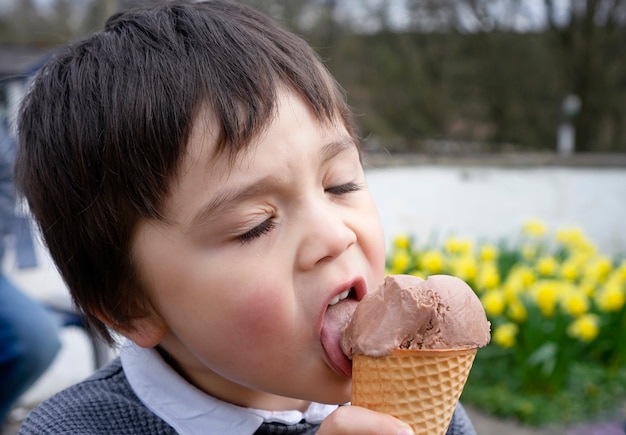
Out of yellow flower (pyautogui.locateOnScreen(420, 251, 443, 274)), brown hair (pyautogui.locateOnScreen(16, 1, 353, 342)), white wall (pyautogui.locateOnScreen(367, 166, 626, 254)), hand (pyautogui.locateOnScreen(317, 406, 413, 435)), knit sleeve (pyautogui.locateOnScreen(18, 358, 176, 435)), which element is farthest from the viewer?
white wall (pyautogui.locateOnScreen(367, 166, 626, 254))

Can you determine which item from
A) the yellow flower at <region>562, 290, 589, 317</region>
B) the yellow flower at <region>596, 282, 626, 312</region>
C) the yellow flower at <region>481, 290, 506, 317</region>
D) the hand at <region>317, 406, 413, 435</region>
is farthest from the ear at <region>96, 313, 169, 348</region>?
the yellow flower at <region>596, 282, 626, 312</region>

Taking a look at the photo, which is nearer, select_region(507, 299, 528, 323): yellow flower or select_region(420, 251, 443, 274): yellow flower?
select_region(507, 299, 528, 323): yellow flower

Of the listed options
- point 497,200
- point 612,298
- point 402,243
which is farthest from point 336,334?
point 497,200

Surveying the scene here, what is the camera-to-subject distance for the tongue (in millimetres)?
1073

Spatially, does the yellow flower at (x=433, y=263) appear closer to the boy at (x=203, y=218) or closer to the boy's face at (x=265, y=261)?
the boy at (x=203, y=218)

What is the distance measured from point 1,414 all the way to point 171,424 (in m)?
1.88

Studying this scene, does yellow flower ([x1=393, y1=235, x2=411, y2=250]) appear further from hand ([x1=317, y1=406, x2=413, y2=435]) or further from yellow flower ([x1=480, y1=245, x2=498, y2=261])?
hand ([x1=317, y1=406, x2=413, y2=435])

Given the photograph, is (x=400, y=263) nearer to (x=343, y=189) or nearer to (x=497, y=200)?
(x=497, y=200)

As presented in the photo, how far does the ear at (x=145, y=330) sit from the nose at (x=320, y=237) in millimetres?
342

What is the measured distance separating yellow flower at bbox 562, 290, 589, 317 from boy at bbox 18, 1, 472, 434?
248 cm

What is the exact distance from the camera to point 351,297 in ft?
3.73

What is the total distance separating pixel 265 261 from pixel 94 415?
0.50 metres

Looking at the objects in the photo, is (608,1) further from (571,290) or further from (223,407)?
(223,407)

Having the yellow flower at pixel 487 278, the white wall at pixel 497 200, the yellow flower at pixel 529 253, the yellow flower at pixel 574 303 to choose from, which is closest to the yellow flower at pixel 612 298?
the yellow flower at pixel 574 303
